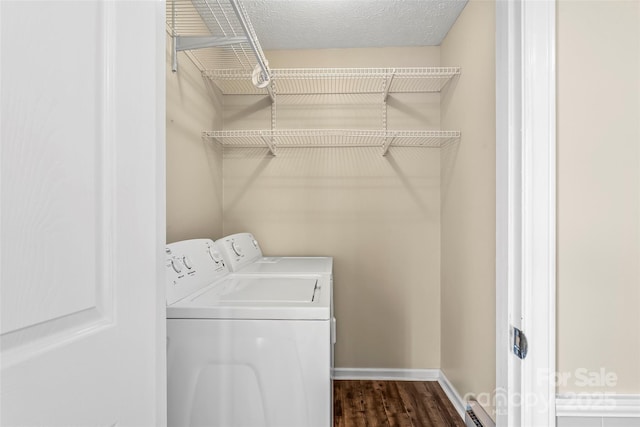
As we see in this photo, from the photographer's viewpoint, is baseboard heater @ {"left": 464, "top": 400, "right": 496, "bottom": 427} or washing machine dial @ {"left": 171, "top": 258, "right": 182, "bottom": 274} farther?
baseboard heater @ {"left": 464, "top": 400, "right": 496, "bottom": 427}

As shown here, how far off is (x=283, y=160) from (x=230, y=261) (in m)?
1.04

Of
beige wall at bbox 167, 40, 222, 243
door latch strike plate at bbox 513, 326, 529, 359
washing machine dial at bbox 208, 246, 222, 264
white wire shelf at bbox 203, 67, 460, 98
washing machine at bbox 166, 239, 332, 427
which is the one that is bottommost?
washing machine at bbox 166, 239, 332, 427

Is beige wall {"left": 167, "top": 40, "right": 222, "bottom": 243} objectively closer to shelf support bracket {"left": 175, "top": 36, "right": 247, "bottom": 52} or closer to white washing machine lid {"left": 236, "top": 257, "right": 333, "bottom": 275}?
shelf support bracket {"left": 175, "top": 36, "right": 247, "bottom": 52}

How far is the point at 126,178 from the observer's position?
1.97 feet

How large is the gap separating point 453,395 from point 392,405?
0.41 meters

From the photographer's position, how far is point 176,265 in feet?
4.29

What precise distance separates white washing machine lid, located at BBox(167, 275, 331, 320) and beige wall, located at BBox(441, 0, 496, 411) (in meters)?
0.91

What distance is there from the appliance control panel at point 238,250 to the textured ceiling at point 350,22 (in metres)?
1.38

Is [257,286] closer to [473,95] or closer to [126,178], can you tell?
[126,178]

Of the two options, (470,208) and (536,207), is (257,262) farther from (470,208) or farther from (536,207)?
(536,207)

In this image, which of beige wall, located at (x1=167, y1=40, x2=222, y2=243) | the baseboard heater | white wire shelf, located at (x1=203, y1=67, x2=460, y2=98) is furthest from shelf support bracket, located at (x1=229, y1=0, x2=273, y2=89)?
the baseboard heater

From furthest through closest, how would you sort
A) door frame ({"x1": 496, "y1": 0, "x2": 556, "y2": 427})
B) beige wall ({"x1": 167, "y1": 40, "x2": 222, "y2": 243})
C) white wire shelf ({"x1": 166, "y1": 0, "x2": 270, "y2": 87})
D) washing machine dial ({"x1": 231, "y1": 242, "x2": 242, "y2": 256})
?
washing machine dial ({"x1": 231, "y1": 242, "x2": 242, "y2": 256}), beige wall ({"x1": 167, "y1": 40, "x2": 222, "y2": 243}), white wire shelf ({"x1": 166, "y1": 0, "x2": 270, "y2": 87}), door frame ({"x1": 496, "y1": 0, "x2": 556, "y2": 427})
